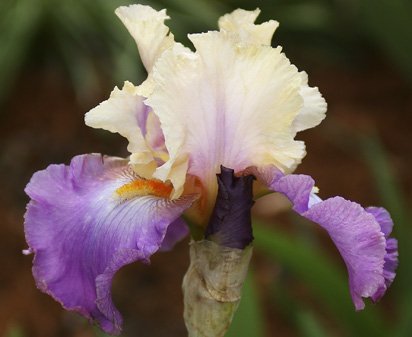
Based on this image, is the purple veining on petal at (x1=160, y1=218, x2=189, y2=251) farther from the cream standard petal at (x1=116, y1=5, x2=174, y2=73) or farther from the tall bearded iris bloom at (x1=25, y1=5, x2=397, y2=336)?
the cream standard petal at (x1=116, y1=5, x2=174, y2=73)

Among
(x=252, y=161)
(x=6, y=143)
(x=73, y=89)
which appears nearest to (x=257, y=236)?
(x=252, y=161)

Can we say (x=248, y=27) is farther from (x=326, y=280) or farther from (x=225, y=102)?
(x=326, y=280)

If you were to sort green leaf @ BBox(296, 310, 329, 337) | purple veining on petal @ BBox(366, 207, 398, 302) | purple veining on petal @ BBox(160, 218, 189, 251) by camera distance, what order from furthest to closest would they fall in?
green leaf @ BBox(296, 310, 329, 337) → purple veining on petal @ BBox(160, 218, 189, 251) → purple veining on petal @ BBox(366, 207, 398, 302)

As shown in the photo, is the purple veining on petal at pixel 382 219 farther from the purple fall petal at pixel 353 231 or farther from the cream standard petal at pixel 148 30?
the cream standard petal at pixel 148 30

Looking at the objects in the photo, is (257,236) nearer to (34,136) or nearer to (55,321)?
(55,321)

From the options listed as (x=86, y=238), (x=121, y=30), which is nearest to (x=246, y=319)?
A: (x=86, y=238)

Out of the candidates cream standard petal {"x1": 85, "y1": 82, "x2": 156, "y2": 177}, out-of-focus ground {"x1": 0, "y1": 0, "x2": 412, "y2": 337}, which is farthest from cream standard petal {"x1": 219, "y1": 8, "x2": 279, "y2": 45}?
out-of-focus ground {"x1": 0, "y1": 0, "x2": 412, "y2": 337}
